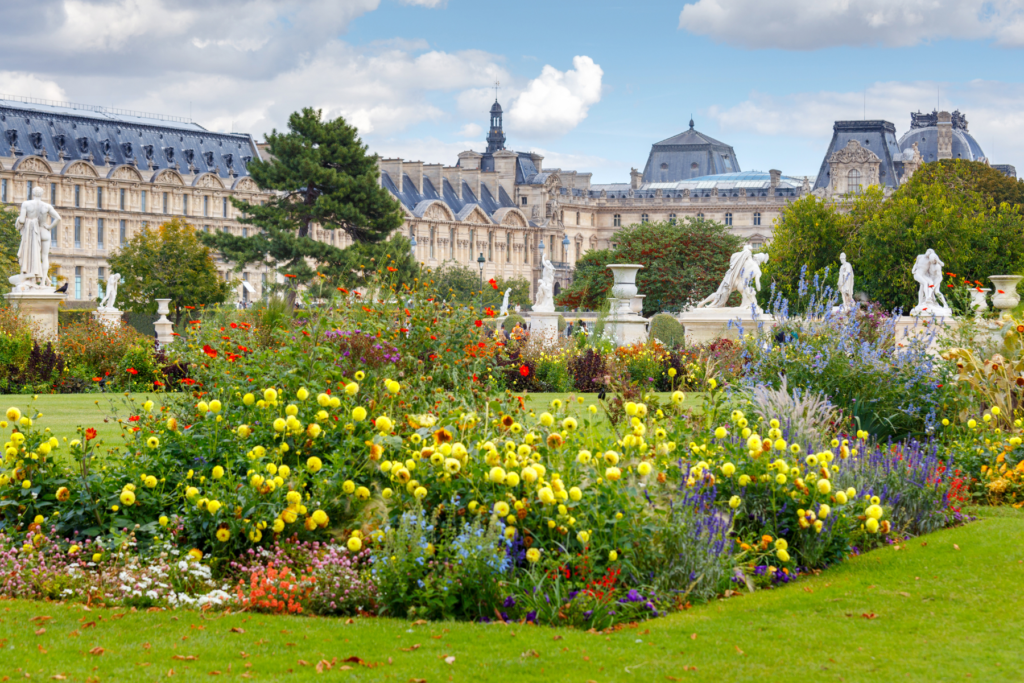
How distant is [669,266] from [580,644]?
6228 cm

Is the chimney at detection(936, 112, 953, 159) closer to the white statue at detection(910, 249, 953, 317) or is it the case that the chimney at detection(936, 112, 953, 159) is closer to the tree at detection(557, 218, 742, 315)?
the tree at detection(557, 218, 742, 315)

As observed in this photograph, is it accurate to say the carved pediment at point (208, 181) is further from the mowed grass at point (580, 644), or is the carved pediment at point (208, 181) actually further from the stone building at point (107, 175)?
the mowed grass at point (580, 644)

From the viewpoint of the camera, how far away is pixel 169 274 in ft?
184

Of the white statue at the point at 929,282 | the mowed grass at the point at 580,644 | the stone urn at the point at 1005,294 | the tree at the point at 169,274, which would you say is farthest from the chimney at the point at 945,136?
the mowed grass at the point at 580,644

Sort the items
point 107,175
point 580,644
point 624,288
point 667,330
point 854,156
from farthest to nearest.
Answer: point 854,156
point 107,175
point 667,330
point 624,288
point 580,644

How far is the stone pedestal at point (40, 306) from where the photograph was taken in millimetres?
21484

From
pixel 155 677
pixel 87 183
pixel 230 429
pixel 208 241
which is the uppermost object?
pixel 87 183

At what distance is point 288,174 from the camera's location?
44938 millimetres

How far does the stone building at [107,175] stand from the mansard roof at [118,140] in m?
0.06

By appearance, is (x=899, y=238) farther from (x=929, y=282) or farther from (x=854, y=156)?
(x=854, y=156)

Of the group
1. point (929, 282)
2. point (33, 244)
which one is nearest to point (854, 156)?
point (929, 282)

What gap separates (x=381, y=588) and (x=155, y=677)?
4.29 ft

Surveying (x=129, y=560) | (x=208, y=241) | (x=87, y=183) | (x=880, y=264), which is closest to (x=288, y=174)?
(x=208, y=241)

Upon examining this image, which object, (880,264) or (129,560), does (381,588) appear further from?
(880,264)
